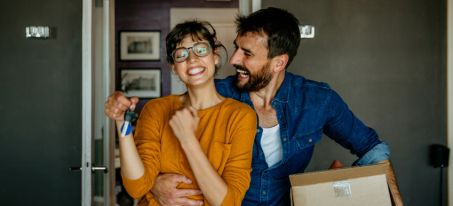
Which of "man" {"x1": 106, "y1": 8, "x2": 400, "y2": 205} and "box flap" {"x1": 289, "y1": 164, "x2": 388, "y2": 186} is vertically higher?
"man" {"x1": 106, "y1": 8, "x2": 400, "y2": 205}

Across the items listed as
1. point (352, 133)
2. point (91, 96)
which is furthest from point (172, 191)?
point (91, 96)

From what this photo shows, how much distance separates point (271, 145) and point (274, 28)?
1.63 feet

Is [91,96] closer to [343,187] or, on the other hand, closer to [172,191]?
[172,191]

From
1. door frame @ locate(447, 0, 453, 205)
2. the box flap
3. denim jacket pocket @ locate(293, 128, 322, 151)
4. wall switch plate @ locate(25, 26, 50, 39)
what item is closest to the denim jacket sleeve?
denim jacket pocket @ locate(293, 128, 322, 151)

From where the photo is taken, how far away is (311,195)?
4.91ft

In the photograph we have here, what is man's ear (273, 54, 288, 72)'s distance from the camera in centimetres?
201

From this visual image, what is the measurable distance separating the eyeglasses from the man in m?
0.38

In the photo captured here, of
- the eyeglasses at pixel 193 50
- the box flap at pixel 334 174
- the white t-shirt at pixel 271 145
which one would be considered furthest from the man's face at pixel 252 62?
the box flap at pixel 334 174

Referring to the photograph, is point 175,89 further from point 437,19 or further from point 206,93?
point 206,93

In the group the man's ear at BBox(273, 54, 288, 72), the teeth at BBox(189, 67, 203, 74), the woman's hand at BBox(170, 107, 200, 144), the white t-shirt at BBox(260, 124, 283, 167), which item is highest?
the man's ear at BBox(273, 54, 288, 72)

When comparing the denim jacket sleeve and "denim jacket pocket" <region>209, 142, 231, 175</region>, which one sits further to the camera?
the denim jacket sleeve

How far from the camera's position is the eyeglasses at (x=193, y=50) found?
5.01ft

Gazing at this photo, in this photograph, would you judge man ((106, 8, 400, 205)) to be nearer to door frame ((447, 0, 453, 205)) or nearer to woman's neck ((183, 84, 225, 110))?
woman's neck ((183, 84, 225, 110))

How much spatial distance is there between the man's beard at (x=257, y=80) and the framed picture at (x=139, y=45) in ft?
12.8
